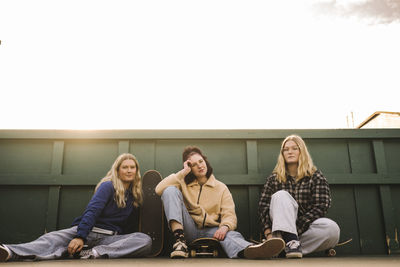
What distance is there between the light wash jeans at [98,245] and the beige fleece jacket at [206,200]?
469 mm

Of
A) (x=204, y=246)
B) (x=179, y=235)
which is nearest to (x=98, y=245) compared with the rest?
(x=179, y=235)

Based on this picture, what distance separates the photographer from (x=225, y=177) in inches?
136

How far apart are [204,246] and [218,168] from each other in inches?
37.6

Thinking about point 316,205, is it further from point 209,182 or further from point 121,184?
point 121,184

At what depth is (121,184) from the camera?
3113 mm

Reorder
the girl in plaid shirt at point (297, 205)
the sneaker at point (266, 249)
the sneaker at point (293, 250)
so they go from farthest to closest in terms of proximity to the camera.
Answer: the girl in plaid shirt at point (297, 205)
the sneaker at point (293, 250)
the sneaker at point (266, 249)

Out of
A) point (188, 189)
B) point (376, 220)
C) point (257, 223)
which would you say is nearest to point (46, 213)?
point (188, 189)

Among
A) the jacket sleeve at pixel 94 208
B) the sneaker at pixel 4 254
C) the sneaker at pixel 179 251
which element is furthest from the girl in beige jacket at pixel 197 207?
the sneaker at pixel 4 254

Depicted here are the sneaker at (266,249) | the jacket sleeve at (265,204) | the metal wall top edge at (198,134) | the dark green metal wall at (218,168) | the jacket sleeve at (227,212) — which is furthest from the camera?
the metal wall top edge at (198,134)

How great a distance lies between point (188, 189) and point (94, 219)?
2.82 feet

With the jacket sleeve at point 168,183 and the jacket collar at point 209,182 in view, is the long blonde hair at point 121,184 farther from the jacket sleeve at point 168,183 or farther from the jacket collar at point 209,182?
the jacket collar at point 209,182

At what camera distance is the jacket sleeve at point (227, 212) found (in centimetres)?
288

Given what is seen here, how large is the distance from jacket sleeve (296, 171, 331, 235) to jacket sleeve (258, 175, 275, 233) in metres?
0.26

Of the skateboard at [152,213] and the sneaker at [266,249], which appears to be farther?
the skateboard at [152,213]
